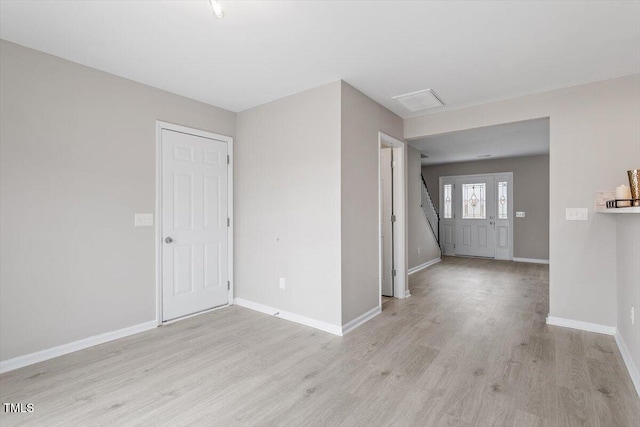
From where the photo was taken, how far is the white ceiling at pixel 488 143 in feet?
16.3

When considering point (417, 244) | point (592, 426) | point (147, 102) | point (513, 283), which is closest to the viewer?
point (592, 426)

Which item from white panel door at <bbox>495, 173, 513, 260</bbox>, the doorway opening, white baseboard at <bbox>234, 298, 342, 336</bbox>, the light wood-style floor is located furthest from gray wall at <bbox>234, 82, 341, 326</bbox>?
white panel door at <bbox>495, 173, 513, 260</bbox>

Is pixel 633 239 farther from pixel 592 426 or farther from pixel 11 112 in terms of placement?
pixel 11 112

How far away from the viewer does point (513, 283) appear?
17.2ft

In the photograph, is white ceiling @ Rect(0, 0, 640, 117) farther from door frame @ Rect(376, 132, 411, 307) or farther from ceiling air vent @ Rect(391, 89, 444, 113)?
door frame @ Rect(376, 132, 411, 307)

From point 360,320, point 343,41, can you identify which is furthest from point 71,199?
point 360,320

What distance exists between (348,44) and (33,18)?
2270mm

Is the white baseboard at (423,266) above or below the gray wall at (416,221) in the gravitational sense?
below

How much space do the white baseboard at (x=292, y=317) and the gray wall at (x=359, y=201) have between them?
0.56 ft

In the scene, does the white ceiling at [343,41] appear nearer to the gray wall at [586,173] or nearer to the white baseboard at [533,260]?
the gray wall at [586,173]

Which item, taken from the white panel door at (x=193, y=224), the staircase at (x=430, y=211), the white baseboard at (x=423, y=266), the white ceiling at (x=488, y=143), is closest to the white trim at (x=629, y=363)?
the white ceiling at (x=488, y=143)

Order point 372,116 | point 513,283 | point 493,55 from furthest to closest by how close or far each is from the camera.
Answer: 1. point 513,283
2. point 372,116
3. point 493,55

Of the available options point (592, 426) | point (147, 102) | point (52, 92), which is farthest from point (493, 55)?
point (52, 92)

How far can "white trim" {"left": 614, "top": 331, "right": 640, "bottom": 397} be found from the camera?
7.07 feet
